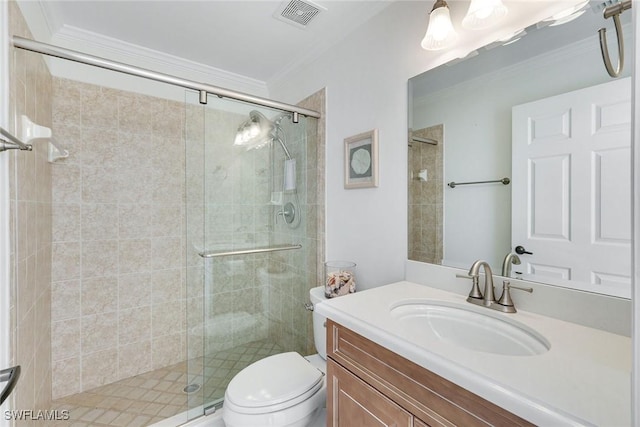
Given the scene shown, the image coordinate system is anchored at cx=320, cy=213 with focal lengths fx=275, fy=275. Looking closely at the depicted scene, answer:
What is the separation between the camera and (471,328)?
0.98 meters

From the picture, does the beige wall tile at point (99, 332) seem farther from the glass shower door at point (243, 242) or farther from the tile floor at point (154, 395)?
the glass shower door at point (243, 242)

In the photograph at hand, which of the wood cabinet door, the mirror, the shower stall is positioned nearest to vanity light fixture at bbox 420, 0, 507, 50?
the mirror

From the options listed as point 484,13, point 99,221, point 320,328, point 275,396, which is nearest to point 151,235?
point 99,221

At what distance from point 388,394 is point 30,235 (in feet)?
5.59

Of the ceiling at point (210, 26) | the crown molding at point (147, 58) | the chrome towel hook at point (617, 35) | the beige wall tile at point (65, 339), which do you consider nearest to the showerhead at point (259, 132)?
the ceiling at point (210, 26)

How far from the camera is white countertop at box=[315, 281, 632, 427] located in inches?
19.6

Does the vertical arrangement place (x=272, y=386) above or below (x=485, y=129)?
below

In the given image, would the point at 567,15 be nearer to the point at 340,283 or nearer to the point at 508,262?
the point at 508,262

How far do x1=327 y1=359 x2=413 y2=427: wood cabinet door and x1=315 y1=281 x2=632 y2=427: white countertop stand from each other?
178mm

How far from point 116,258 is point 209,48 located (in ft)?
5.55

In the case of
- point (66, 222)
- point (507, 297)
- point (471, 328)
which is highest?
point (66, 222)

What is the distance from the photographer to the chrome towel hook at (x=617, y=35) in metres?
0.77

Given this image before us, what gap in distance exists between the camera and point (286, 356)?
1.47 metres

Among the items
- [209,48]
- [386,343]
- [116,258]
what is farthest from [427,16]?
[116,258]
